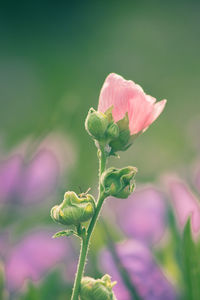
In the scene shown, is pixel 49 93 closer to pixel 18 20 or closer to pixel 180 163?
pixel 180 163

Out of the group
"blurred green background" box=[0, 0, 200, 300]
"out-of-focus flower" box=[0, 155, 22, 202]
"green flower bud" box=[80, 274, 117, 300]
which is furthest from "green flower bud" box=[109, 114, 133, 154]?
"out-of-focus flower" box=[0, 155, 22, 202]

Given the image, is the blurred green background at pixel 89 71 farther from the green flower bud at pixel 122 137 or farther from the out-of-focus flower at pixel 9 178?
the green flower bud at pixel 122 137

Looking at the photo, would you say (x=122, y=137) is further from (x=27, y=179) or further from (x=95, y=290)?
(x=27, y=179)

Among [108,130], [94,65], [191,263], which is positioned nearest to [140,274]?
[191,263]

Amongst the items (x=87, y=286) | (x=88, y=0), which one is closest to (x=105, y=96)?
(x=87, y=286)

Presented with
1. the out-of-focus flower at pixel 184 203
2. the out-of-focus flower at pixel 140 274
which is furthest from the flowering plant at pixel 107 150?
the out-of-focus flower at pixel 184 203

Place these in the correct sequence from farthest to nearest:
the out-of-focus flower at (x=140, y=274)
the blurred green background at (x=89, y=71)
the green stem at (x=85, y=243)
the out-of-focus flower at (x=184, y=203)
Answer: the blurred green background at (x=89, y=71) → the out-of-focus flower at (x=184, y=203) → the out-of-focus flower at (x=140, y=274) → the green stem at (x=85, y=243)
